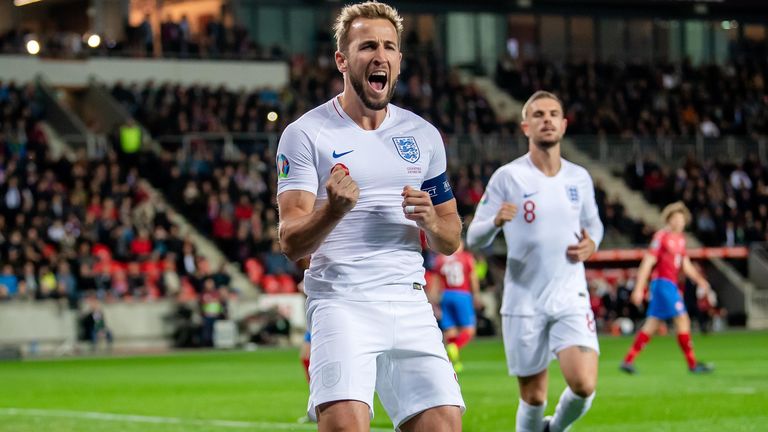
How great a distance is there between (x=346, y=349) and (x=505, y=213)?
3799 millimetres

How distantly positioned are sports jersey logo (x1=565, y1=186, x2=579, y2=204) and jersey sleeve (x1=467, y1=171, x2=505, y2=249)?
Answer: 0.48 metres

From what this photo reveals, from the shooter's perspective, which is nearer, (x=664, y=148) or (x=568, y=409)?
(x=568, y=409)

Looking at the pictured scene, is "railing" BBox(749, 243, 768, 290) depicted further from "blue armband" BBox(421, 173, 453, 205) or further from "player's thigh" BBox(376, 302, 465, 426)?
"player's thigh" BBox(376, 302, 465, 426)

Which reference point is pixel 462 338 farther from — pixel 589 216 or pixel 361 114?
pixel 361 114

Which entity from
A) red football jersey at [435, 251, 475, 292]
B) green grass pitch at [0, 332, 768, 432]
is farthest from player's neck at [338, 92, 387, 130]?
red football jersey at [435, 251, 475, 292]

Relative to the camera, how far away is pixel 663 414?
13672 mm

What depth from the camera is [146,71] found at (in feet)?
140

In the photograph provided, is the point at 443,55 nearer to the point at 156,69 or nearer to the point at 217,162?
the point at 156,69

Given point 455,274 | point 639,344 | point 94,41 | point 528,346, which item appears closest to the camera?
point 528,346

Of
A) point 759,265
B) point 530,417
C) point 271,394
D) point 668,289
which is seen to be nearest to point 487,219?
point 530,417

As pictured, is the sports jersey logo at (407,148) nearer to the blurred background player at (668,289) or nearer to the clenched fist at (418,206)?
the clenched fist at (418,206)

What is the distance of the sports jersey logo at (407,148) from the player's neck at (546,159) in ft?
13.4

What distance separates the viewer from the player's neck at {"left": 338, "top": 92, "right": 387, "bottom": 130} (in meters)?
6.36

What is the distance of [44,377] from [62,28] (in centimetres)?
3160
